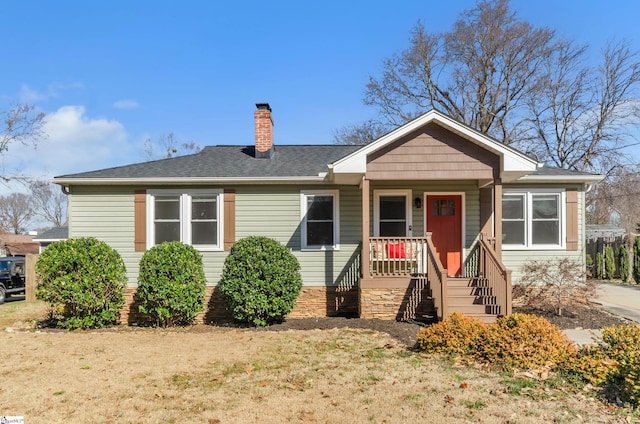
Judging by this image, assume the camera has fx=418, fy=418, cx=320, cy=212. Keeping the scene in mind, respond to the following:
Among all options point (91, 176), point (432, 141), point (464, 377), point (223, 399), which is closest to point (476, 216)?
point (432, 141)

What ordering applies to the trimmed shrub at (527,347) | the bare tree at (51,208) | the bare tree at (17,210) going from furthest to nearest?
1. the bare tree at (17,210)
2. the bare tree at (51,208)
3. the trimmed shrub at (527,347)

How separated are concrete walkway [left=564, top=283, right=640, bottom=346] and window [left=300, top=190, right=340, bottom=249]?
204 inches

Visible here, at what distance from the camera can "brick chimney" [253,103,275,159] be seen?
1124 centimetres

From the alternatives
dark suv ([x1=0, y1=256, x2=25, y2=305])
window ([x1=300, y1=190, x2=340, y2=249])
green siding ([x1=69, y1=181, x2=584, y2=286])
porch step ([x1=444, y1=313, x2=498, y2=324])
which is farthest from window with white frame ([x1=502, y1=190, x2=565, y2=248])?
dark suv ([x1=0, y1=256, x2=25, y2=305])

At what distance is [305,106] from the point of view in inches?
682

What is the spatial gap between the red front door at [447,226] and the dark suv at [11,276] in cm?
1423

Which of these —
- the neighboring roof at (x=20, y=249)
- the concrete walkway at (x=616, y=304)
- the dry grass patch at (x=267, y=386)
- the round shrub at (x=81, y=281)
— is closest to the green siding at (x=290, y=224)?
the dry grass patch at (x=267, y=386)

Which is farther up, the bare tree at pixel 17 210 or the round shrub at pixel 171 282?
the bare tree at pixel 17 210

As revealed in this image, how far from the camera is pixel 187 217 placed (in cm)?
984

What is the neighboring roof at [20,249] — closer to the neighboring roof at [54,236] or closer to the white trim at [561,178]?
the neighboring roof at [54,236]

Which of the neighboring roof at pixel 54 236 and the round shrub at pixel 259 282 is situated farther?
the neighboring roof at pixel 54 236

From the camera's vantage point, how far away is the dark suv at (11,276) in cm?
1448

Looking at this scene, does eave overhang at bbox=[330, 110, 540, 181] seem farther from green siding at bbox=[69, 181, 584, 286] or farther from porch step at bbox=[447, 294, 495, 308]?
porch step at bbox=[447, 294, 495, 308]

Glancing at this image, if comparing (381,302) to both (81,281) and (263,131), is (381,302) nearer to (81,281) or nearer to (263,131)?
(263,131)
